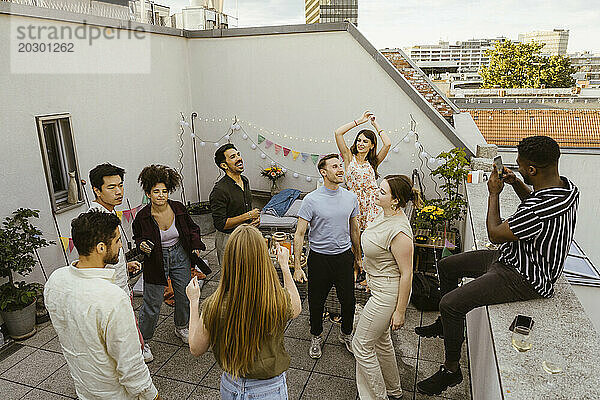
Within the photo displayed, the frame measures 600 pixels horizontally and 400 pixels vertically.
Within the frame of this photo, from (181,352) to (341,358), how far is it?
1.48m

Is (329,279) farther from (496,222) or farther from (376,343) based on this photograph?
(496,222)

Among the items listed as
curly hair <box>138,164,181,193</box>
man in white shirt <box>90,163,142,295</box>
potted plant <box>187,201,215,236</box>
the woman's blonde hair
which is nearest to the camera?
the woman's blonde hair

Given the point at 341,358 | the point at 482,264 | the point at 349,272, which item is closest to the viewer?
the point at 482,264

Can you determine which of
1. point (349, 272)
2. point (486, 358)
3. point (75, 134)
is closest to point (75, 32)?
point (75, 134)

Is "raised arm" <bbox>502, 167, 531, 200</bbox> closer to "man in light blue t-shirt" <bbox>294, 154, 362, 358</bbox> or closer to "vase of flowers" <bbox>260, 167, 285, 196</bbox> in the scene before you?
"man in light blue t-shirt" <bbox>294, 154, 362, 358</bbox>

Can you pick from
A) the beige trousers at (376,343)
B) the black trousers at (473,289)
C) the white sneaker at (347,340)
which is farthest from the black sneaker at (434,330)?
the white sneaker at (347,340)

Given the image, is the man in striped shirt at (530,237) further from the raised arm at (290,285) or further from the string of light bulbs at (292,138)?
the string of light bulbs at (292,138)

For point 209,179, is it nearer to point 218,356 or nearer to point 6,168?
point 6,168

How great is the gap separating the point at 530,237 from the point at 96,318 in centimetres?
218

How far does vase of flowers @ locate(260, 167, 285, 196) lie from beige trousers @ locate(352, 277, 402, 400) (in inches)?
170

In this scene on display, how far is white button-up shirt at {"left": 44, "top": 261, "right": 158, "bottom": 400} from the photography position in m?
2.05

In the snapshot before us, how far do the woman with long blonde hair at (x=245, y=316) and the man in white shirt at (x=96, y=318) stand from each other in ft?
1.37

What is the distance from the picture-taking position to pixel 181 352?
3.98 m

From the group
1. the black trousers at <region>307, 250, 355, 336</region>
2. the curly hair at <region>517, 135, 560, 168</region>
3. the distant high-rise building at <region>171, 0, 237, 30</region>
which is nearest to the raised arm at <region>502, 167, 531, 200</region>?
the curly hair at <region>517, 135, 560, 168</region>
